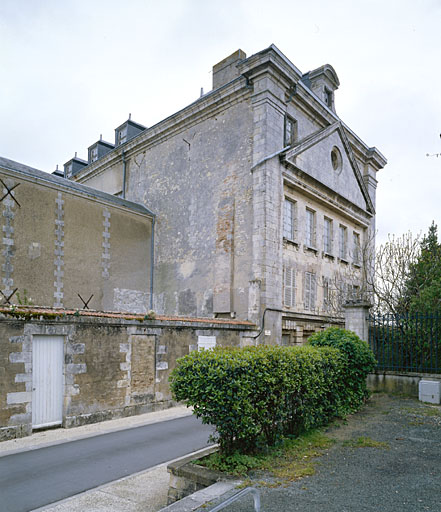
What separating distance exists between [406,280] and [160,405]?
865 centimetres

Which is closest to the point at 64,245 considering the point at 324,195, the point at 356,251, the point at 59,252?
the point at 59,252

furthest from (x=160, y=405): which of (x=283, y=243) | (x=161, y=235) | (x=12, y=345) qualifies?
(x=161, y=235)

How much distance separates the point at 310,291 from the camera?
17.6m

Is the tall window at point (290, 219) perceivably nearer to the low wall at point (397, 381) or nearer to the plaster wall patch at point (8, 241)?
the low wall at point (397, 381)

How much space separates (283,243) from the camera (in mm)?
16062

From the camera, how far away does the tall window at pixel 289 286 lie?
16062 millimetres

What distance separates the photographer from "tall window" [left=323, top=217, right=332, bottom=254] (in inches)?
754

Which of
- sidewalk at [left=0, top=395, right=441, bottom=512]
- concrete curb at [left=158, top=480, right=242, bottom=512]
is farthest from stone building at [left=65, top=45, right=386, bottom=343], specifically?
concrete curb at [left=158, top=480, right=242, bottom=512]

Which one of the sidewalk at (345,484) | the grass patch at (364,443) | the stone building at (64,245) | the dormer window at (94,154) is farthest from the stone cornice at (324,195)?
the dormer window at (94,154)

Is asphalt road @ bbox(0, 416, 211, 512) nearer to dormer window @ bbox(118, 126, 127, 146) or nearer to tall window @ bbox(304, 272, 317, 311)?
tall window @ bbox(304, 272, 317, 311)

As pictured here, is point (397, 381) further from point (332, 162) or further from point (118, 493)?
point (332, 162)

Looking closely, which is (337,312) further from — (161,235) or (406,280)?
(161,235)

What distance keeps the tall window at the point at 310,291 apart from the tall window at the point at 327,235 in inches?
82.6

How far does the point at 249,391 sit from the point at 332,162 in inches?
648
